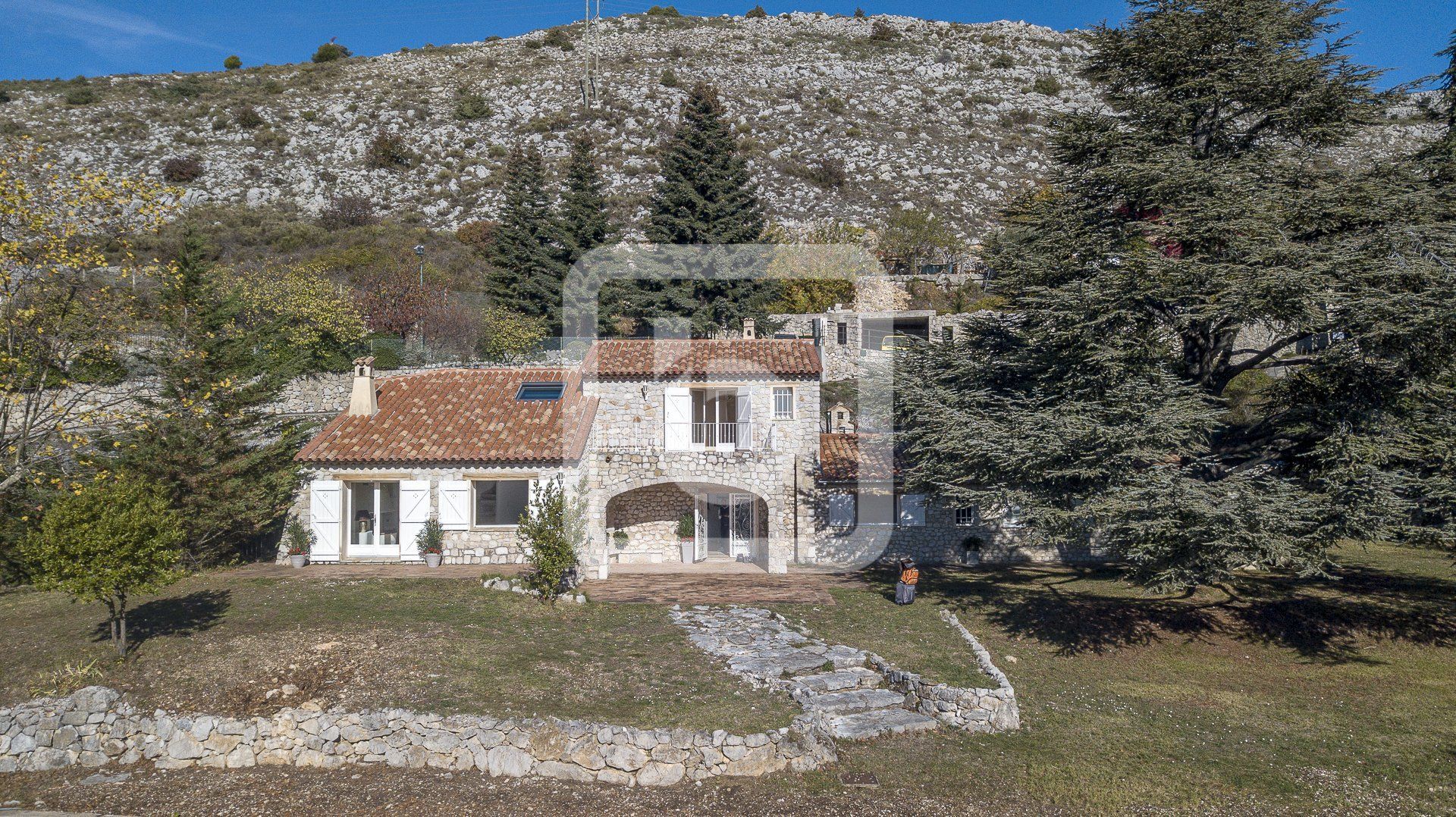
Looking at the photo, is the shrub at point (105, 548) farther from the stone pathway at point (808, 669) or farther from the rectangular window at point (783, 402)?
the rectangular window at point (783, 402)

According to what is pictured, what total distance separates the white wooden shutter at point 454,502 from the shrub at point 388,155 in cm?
4980

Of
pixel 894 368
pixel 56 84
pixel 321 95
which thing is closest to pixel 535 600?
pixel 894 368

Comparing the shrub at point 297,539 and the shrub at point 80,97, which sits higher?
the shrub at point 80,97

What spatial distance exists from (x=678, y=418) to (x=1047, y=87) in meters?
69.4

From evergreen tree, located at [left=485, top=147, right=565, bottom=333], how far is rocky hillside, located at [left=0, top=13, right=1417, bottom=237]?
46.7ft

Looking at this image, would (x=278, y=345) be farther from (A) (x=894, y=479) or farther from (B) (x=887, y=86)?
(B) (x=887, y=86)

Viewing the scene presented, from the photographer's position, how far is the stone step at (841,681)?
1229cm

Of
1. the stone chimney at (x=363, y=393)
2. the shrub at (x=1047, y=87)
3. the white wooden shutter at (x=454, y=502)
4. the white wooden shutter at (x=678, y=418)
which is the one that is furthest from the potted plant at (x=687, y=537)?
the shrub at (x=1047, y=87)

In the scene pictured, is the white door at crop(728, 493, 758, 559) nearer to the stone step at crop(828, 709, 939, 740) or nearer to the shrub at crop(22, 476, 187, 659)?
the stone step at crop(828, 709, 939, 740)

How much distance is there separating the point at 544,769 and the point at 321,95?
76.9 meters

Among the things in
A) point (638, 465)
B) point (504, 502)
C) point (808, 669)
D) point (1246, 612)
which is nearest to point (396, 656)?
point (808, 669)

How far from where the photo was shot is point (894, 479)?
837 inches

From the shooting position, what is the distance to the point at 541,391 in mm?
22156

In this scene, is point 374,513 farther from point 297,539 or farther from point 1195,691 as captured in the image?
point 1195,691
